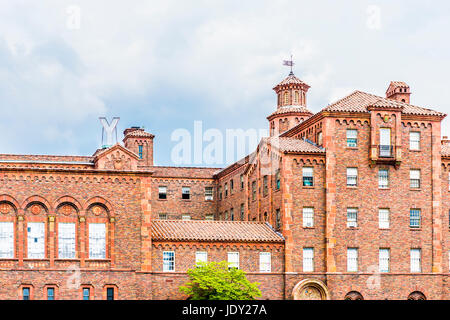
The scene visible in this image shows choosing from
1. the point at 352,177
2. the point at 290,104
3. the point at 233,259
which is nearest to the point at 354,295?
the point at 352,177

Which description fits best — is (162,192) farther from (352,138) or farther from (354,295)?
(354,295)

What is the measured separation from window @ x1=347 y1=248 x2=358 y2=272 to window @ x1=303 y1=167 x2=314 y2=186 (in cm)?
565

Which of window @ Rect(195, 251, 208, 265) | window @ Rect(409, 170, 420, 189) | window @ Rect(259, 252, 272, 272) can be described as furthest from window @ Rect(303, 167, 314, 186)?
window @ Rect(195, 251, 208, 265)

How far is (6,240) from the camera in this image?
4894cm

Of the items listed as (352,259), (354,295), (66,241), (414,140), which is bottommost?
(354,295)

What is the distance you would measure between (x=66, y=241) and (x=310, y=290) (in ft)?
58.2

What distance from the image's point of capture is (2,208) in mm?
49344

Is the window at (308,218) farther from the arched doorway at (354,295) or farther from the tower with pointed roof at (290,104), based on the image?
the tower with pointed roof at (290,104)

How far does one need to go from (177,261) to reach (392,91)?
2560cm

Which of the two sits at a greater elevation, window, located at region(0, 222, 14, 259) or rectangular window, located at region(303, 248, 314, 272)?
window, located at region(0, 222, 14, 259)

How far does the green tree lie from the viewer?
50.1 meters

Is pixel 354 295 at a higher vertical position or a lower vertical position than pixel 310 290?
lower

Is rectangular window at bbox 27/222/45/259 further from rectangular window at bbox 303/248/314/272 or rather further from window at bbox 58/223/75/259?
rectangular window at bbox 303/248/314/272
